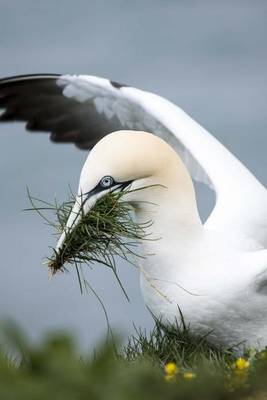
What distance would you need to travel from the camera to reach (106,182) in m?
5.75

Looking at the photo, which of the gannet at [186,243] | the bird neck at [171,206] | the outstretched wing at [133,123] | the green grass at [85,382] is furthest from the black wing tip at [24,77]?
the green grass at [85,382]

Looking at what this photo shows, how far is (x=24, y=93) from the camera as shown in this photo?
9.22 metres

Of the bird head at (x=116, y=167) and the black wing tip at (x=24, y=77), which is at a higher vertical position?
the black wing tip at (x=24, y=77)

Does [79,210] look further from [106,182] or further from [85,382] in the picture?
[85,382]

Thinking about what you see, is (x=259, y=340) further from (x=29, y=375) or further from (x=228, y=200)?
(x=29, y=375)

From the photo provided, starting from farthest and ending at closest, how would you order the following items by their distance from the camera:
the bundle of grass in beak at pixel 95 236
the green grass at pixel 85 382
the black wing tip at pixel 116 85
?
the black wing tip at pixel 116 85 < the bundle of grass in beak at pixel 95 236 < the green grass at pixel 85 382

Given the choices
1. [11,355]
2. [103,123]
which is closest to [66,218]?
[11,355]

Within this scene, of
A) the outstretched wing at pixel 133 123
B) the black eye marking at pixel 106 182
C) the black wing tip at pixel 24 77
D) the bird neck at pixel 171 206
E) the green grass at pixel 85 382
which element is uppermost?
the black wing tip at pixel 24 77

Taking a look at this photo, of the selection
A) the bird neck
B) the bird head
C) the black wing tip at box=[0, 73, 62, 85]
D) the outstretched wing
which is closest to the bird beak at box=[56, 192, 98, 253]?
the bird head

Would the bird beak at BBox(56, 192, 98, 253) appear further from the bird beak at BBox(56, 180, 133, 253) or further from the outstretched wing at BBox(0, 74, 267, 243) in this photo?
the outstretched wing at BBox(0, 74, 267, 243)

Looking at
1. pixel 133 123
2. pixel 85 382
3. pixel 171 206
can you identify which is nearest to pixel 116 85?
pixel 133 123

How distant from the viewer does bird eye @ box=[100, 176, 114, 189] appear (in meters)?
5.73

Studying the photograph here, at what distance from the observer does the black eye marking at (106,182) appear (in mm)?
5730

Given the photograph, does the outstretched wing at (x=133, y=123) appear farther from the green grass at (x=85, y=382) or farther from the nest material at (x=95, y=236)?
the green grass at (x=85, y=382)
